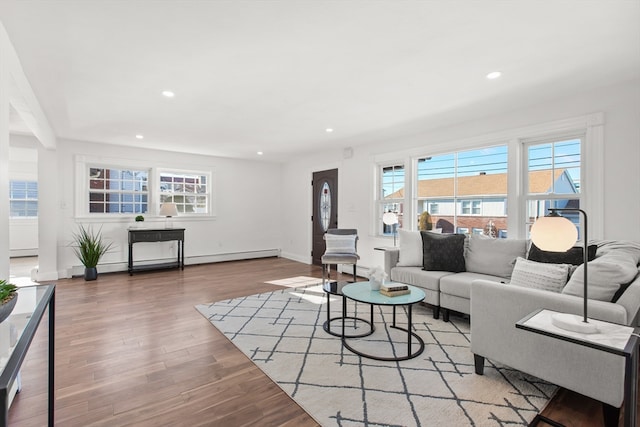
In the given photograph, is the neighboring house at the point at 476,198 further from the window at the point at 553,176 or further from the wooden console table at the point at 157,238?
the wooden console table at the point at 157,238

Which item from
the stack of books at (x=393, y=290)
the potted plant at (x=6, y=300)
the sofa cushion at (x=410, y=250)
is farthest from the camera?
the sofa cushion at (x=410, y=250)

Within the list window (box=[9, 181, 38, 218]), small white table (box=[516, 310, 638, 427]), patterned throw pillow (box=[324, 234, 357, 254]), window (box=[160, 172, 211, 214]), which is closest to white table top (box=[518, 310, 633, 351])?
small white table (box=[516, 310, 638, 427])

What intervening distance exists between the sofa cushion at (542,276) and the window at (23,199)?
979cm

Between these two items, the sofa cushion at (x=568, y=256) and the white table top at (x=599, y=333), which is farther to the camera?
the sofa cushion at (x=568, y=256)

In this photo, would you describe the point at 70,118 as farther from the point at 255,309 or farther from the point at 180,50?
the point at 255,309

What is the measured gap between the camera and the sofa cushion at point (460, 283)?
10.4 feet

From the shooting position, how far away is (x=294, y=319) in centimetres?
342

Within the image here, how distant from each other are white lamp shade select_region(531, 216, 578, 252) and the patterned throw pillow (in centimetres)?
341

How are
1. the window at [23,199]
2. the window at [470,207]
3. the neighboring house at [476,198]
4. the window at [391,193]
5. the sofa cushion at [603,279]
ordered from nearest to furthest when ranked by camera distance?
1. the sofa cushion at [603,279]
2. the neighboring house at [476,198]
3. the window at [470,207]
4. the window at [391,193]
5. the window at [23,199]

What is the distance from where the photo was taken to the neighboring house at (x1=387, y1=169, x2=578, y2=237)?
11.9 feet

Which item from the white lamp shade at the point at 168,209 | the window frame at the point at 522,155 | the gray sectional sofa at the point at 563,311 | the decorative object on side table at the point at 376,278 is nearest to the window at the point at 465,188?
the window frame at the point at 522,155

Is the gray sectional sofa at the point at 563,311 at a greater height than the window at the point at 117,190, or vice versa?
the window at the point at 117,190

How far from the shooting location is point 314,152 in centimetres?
662

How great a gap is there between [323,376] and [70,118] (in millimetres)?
4410
